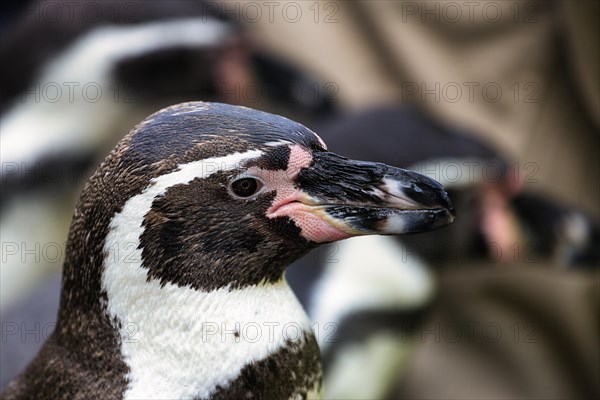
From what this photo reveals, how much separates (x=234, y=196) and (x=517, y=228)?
932 millimetres

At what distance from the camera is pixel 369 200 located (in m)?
0.77

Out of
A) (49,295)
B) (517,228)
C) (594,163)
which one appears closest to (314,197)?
(49,295)

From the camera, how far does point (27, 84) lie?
165 cm

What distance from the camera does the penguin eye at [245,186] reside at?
2.47ft

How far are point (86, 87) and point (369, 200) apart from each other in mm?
1069

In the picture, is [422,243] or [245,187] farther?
[422,243]

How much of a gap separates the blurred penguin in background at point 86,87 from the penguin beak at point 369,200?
2.90 ft

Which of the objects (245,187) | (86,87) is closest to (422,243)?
(86,87)

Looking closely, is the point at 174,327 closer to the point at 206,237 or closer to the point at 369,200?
the point at 206,237

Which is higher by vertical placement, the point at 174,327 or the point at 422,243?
the point at 174,327

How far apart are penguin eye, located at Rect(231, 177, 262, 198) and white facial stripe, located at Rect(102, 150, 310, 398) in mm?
21

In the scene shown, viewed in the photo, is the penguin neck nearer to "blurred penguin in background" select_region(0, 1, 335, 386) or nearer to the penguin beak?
the penguin beak

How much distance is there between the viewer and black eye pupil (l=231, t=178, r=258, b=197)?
752 mm

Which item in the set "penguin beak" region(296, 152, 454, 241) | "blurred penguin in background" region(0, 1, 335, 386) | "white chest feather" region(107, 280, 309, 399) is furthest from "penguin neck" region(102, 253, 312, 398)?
"blurred penguin in background" region(0, 1, 335, 386)
